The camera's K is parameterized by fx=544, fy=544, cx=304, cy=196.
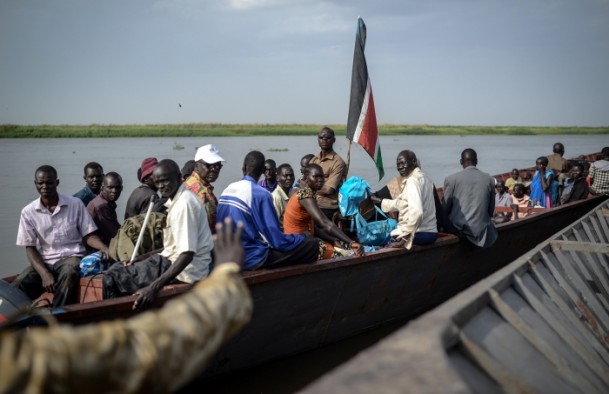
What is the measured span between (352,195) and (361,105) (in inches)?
79.6

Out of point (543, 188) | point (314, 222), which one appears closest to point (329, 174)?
point (314, 222)

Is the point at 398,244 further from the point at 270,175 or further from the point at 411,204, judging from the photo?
the point at 270,175

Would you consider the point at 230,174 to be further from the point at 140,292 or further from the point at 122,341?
the point at 122,341

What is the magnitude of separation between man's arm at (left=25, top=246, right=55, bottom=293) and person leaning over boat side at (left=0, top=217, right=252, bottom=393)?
323 cm

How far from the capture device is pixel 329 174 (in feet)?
21.2

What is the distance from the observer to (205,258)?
401 centimetres

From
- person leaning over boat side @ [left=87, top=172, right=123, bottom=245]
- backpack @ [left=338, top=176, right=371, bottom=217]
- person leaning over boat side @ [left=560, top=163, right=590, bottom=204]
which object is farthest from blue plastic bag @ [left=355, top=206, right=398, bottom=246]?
person leaning over boat side @ [left=560, top=163, right=590, bottom=204]

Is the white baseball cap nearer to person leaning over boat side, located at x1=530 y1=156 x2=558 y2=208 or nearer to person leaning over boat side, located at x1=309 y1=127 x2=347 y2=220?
person leaning over boat side, located at x1=309 y1=127 x2=347 y2=220

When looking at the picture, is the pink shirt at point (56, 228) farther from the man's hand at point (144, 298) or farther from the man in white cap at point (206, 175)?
the man's hand at point (144, 298)

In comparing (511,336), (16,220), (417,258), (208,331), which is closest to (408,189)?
(417,258)

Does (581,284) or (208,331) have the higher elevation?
(208,331)

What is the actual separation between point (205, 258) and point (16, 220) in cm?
1147

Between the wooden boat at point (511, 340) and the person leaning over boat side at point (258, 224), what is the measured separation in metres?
1.90

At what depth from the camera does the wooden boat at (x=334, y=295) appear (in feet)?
14.6
